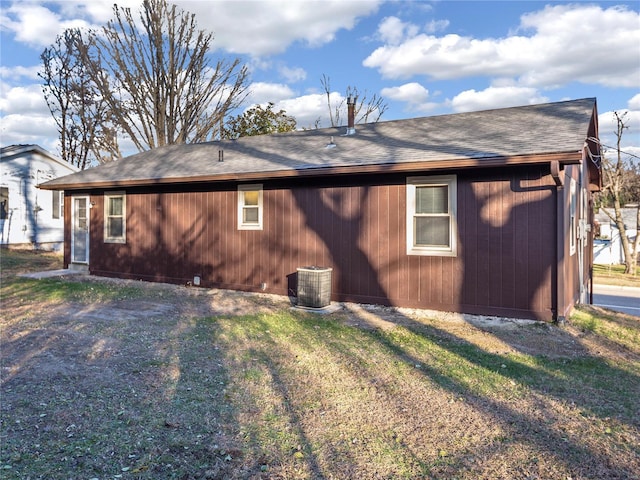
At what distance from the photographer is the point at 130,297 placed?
8.57 meters

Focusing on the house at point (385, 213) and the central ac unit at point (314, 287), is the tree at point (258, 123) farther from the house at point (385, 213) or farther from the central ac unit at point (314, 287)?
the central ac unit at point (314, 287)

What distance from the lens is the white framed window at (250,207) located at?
9.15 m

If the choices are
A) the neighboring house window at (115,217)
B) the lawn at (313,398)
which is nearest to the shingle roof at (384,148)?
the neighboring house window at (115,217)

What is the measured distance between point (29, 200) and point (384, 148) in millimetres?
16092

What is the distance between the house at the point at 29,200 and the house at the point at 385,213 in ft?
25.6

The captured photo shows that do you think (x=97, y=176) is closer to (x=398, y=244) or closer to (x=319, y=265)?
(x=319, y=265)

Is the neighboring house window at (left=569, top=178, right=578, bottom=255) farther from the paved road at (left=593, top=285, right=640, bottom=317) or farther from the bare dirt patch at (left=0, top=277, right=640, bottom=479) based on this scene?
the paved road at (left=593, top=285, right=640, bottom=317)

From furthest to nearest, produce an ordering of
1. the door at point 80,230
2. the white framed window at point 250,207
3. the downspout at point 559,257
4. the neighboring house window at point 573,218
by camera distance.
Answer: the door at point 80,230
the white framed window at point 250,207
the neighboring house window at point 573,218
the downspout at point 559,257

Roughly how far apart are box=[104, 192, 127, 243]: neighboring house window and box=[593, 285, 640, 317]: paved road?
499 inches

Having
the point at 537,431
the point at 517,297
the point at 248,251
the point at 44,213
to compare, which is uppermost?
the point at 44,213

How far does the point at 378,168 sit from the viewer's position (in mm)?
7281

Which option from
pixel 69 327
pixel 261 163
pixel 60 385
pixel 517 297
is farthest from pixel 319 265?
pixel 60 385

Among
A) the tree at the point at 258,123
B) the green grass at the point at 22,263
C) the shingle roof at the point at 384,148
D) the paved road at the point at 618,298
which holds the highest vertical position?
the tree at the point at 258,123

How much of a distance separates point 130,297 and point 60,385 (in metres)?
4.87
